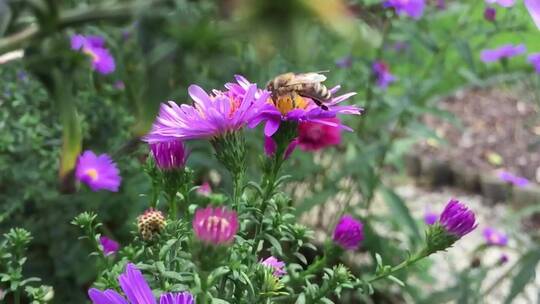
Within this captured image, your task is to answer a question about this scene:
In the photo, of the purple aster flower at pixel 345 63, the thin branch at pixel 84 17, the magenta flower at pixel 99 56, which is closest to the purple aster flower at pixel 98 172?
the magenta flower at pixel 99 56

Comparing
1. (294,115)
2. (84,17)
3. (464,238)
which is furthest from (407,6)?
(84,17)

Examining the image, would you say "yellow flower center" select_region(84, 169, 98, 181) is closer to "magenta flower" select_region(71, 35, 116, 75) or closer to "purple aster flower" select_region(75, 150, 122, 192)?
"purple aster flower" select_region(75, 150, 122, 192)

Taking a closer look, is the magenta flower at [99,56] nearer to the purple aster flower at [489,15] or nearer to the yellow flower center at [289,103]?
the yellow flower center at [289,103]

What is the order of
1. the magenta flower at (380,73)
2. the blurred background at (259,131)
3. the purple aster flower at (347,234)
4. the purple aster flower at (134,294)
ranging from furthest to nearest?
the magenta flower at (380,73) → the purple aster flower at (347,234) → the purple aster flower at (134,294) → the blurred background at (259,131)

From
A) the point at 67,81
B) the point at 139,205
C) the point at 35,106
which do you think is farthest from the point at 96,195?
the point at 67,81

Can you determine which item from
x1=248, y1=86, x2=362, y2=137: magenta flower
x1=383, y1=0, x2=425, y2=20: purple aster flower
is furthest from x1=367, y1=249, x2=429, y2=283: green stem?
x1=383, y1=0, x2=425, y2=20: purple aster flower

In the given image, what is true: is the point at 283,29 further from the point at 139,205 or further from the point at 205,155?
the point at 205,155

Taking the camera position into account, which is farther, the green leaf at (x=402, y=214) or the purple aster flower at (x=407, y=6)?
the green leaf at (x=402, y=214)

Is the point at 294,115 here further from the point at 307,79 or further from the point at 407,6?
the point at 407,6

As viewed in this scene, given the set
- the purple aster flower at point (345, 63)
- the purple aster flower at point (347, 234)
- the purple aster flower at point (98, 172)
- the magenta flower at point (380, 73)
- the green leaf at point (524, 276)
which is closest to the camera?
the purple aster flower at point (347, 234)
